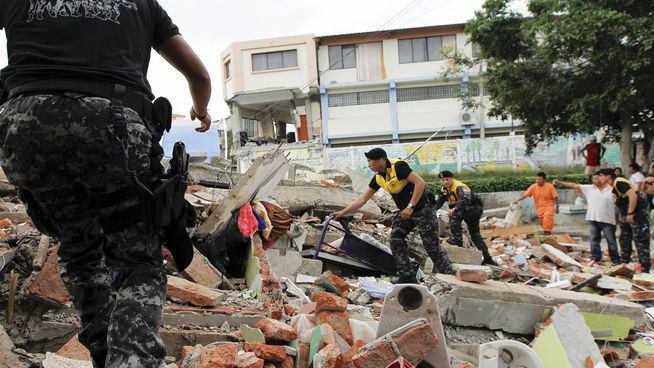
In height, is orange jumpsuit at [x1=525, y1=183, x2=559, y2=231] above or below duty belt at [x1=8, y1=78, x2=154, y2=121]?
below

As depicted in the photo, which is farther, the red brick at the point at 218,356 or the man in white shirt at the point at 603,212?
the man in white shirt at the point at 603,212

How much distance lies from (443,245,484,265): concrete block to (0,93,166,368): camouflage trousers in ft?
20.2

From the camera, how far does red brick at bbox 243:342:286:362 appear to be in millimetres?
2418

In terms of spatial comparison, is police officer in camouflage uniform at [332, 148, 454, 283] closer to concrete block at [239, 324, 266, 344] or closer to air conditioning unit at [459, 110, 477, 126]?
concrete block at [239, 324, 266, 344]

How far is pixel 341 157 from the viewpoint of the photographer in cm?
2406

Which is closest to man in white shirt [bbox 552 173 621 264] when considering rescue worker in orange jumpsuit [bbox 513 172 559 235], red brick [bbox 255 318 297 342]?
rescue worker in orange jumpsuit [bbox 513 172 559 235]

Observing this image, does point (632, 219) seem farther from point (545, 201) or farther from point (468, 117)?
point (468, 117)

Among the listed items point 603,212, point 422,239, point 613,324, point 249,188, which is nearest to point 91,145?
point 613,324

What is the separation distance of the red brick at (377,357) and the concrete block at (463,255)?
5.28 m

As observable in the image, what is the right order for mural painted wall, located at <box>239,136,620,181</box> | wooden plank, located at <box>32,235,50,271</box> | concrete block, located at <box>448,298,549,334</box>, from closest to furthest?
wooden plank, located at <box>32,235,50,271</box>
concrete block, located at <box>448,298,549,334</box>
mural painted wall, located at <box>239,136,620,181</box>

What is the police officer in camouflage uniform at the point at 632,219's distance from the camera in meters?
7.45

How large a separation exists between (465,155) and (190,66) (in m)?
22.4

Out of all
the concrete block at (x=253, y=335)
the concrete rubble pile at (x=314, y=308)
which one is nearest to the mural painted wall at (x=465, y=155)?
the concrete rubble pile at (x=314, y=308)

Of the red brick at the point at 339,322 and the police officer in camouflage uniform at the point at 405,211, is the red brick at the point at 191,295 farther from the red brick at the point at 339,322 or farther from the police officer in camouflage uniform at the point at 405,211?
the police officer in camouflage uniform at the point at 405,211
